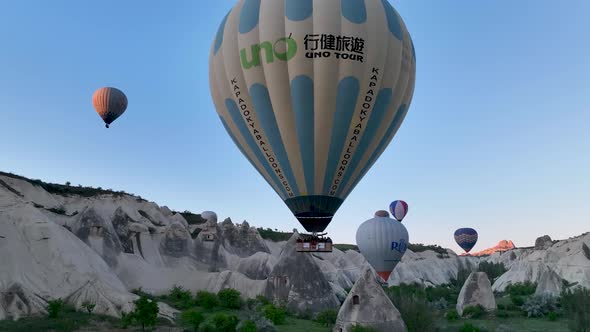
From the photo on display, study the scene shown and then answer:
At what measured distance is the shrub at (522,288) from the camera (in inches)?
2338

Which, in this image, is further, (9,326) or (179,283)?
(179,283)

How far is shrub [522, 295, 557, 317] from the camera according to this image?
131 feet

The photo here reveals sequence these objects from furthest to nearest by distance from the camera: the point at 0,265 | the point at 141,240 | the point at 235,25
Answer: the point at 141,240
the point at 0,265
the point at 235,25

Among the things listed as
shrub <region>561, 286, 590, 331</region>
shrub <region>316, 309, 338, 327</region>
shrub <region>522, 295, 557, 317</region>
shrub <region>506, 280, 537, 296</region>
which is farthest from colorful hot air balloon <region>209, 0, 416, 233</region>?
shrub <region>506, 280, 537, 296</region>

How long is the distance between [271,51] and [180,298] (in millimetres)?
31121

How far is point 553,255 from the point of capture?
74.3 meters

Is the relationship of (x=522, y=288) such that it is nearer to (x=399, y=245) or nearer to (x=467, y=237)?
(x=467, y=237)

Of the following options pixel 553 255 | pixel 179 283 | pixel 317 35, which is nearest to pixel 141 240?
pixel 179 283

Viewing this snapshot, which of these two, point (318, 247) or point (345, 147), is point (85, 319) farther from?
point (345, 147)

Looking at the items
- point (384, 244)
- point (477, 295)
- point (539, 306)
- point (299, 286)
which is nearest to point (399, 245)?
point (384, 244)

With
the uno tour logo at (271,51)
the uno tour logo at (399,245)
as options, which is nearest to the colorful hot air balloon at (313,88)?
the uno tour logo at (271,51)

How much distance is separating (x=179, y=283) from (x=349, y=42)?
3700 cm

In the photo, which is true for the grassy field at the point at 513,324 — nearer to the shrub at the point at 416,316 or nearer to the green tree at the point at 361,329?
the shrub at the point at 416,316

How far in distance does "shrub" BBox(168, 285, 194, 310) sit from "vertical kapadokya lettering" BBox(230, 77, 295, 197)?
2205cm
